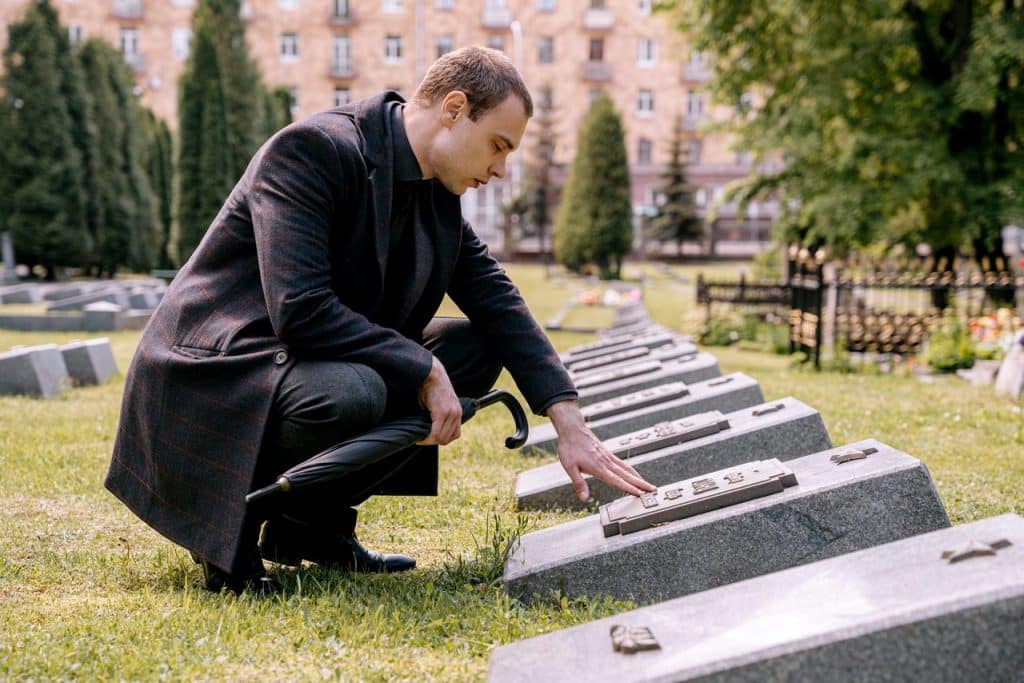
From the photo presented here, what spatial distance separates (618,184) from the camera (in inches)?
1231

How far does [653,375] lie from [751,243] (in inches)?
1646

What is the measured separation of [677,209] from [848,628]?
4010 cm

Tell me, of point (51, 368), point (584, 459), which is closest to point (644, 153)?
point (51, 368)

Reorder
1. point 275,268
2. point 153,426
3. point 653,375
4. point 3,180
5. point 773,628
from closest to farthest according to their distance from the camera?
point 773,628
point 275,268
point 153,426
point 653,375
point 3,180

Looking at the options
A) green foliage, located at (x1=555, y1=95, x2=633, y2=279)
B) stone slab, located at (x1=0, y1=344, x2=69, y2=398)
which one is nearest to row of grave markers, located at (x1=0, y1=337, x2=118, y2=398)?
stone slab, located at (x1=0, y1=344, x2=69, y2=398)

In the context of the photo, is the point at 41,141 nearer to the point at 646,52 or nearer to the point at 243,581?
the point at 646,52

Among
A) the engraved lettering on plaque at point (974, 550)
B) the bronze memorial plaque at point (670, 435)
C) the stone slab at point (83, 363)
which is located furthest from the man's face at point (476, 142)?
the stone slab at point (83, 363)

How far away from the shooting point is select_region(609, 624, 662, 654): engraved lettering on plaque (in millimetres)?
2113

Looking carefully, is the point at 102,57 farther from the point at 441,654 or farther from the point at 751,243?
the point at 441,654

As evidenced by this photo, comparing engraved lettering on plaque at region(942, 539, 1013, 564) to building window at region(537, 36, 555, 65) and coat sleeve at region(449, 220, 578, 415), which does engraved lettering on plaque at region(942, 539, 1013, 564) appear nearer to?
coat sleeve at region(449, 220, 578, 415)

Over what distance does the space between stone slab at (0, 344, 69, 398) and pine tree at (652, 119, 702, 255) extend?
3517 cm

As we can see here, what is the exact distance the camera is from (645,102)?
4769cm

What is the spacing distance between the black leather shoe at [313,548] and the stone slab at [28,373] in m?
4.91

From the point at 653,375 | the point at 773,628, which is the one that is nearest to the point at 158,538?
the point at 773,628
